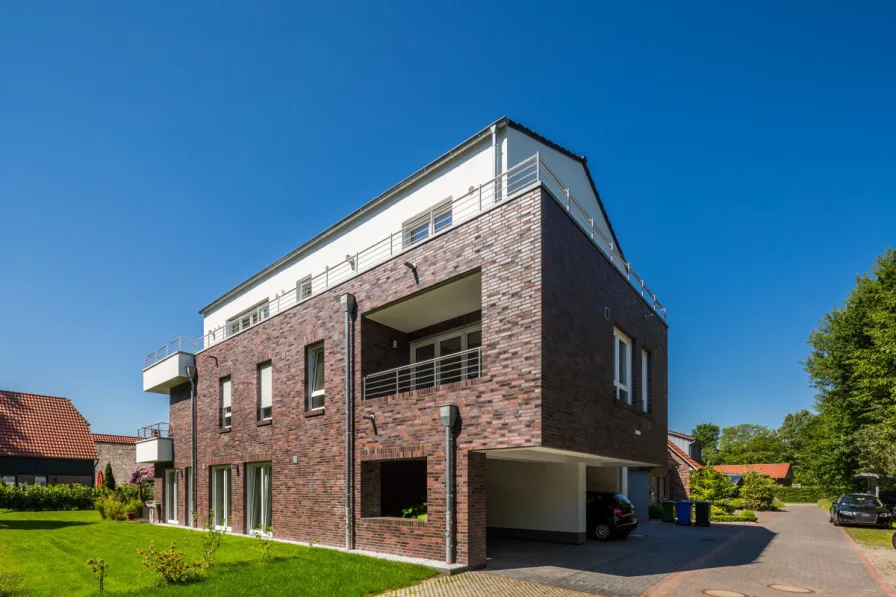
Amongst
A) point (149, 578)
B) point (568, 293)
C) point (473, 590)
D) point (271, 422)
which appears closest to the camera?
point (473, 590)

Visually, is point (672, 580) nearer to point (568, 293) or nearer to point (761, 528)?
point (568, 293)

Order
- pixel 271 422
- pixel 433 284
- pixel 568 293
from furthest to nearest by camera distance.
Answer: pixel 271 422 → pixel 433 284 → pixel 568 293

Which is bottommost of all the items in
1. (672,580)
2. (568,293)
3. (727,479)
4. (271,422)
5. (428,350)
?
(727,479)

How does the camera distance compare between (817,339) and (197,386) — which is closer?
(197,386)

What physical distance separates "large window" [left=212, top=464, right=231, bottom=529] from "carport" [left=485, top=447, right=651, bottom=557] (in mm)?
8787

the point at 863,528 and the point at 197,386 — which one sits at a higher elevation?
the point at 197,386

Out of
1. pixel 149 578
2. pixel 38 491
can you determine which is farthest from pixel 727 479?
pixel 38 491

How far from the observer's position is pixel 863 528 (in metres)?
24.0

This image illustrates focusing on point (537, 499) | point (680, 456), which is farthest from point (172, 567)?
point (680, 456)

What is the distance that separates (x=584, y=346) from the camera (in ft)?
43.0

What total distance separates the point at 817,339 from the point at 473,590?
1470 inches

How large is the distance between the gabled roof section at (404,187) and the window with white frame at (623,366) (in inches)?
209

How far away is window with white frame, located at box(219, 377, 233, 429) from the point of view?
20.7 metres

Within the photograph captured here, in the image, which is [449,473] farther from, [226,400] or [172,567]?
[226,400]
